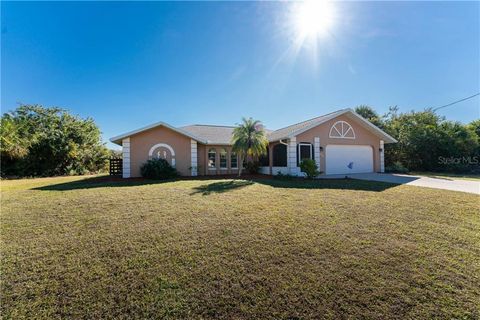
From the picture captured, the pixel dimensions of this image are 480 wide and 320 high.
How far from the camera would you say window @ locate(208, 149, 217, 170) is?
55.6 ft

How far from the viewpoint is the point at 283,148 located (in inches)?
603

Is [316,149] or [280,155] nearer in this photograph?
[316,149]

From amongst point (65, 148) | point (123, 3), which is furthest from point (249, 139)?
point (65, 148)

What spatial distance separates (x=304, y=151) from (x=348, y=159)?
14.6 ft

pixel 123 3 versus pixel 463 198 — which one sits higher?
pixel 123 3

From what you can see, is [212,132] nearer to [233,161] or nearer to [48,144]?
[233,161]

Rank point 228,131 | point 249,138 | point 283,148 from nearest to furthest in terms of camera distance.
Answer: point 249,138, point 283,148, point 228,131

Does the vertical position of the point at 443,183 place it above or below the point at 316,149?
below

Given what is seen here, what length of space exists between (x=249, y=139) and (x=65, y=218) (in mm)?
10770

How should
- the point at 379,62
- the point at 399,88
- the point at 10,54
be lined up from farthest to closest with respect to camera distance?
the point at 399,88, the point at 379,62, the point at 10,54

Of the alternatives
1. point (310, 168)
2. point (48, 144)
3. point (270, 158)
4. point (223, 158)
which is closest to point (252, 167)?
point (270, 158)

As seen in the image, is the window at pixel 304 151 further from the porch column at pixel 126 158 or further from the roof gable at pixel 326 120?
the porch column at pixel 126 158

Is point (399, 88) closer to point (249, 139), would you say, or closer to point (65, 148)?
point (249, 139)

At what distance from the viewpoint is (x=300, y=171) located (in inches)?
558
